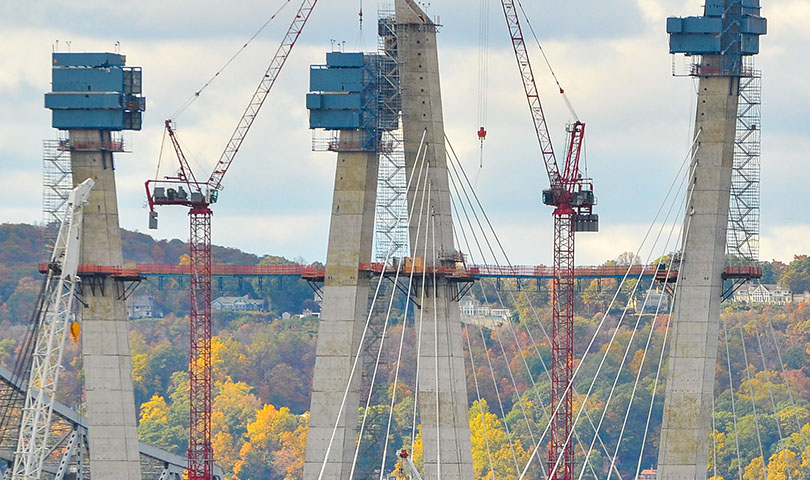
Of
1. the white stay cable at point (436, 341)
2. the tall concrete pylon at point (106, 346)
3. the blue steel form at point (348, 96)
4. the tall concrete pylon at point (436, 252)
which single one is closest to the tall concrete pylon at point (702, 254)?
the tall concrete pylon at point (436, 252)

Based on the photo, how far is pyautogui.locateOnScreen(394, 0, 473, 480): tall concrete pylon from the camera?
571 feet

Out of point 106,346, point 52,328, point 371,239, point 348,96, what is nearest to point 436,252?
point 371,239

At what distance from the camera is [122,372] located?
597 feet

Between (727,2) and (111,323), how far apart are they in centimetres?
4507

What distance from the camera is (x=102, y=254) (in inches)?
7082

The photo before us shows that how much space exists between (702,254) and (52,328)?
132ft

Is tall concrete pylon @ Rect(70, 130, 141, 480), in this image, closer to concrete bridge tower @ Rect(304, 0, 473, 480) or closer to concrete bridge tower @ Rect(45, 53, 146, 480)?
concrete bridge tower @ Rect(45, 53, 146, 480)

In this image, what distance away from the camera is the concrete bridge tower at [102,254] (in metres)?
180

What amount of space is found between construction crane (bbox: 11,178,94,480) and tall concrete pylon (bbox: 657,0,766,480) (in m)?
37.4

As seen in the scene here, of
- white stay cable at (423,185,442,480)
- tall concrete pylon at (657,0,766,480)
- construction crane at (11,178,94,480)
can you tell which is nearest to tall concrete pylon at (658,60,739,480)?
tall concrete pylon at (657,0,766,480)

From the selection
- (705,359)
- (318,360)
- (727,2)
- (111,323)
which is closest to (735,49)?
(727,2)

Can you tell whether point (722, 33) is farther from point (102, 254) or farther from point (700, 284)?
point (102, 254)

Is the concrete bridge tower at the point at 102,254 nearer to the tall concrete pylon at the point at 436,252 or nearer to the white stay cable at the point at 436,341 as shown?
the tall concrete pylon at the point at 436,252

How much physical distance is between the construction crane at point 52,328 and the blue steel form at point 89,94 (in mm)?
5643
